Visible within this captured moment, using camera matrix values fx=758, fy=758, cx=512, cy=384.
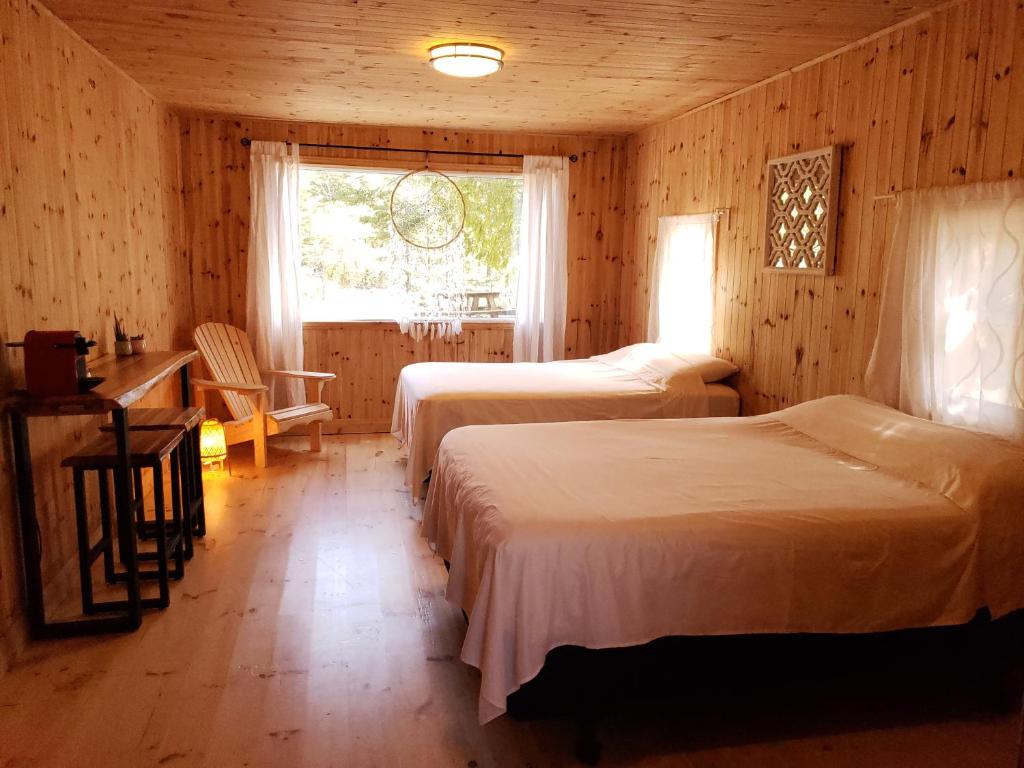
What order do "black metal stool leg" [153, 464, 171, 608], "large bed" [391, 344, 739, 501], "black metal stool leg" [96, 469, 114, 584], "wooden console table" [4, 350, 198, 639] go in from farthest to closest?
"large bed" [391, 344, 739, 501]
"black metal stool leg" [96, 469, 114, 584]
"black metal stool leg" [153, 464, 171, 608]
"wooden console table" [4, 350, 198, 639]

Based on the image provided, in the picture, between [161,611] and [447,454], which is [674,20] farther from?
[161,611]

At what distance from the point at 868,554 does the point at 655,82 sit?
302cm

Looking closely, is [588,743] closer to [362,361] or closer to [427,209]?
[362,361]

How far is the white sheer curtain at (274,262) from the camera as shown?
18.7 ft

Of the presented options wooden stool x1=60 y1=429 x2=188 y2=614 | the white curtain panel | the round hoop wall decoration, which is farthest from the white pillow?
wooden stool x1=60 y1=429 x2=188 y2=614

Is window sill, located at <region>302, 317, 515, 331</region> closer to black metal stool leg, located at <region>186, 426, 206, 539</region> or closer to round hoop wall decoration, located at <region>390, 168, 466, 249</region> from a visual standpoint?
round hoop wall decoration, located at <region>390, 168, 466, 249</region>

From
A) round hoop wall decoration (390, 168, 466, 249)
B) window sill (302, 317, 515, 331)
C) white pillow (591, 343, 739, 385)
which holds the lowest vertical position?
white pillow (591, 343, 739, 385)

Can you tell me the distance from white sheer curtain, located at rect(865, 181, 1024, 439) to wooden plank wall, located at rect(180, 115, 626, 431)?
339 cm

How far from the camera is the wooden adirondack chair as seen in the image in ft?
16.8

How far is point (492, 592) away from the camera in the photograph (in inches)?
83.0

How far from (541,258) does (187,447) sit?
3.43 metres

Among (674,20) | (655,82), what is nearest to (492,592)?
(674,20)

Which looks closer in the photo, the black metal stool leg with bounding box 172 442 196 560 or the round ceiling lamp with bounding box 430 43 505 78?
the black metal stool leg with bounding box 172 442 196 560

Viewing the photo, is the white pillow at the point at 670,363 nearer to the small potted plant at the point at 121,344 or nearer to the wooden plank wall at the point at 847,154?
the wooden plank wall at the point at 847,154
